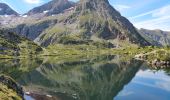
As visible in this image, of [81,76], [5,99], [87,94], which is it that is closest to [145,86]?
[87,94]

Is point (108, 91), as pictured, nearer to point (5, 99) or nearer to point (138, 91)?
point (138, 91)

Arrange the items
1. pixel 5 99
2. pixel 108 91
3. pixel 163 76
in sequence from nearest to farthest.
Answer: pixel 5 99 → pixel 108 91 → pixel 163 76

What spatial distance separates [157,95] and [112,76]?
61.3 m

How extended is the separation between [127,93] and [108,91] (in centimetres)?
957

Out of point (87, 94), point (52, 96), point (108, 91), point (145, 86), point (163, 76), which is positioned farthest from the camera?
point (163, 76)

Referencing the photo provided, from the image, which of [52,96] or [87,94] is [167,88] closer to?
[87,94]

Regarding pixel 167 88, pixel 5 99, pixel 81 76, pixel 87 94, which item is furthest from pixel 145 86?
pixel 5 99

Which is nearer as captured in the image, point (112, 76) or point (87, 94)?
point (87, 94)

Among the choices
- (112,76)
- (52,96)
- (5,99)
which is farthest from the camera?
(112,76)

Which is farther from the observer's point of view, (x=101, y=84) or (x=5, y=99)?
(x=101, y=84)

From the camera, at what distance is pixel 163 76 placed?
164m

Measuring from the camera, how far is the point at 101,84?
5743 inches

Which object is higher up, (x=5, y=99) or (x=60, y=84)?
(x=5, y=99)

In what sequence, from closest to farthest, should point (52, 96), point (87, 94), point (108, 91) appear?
point (52, 96) → point (87, 94) → point (108, 91)
